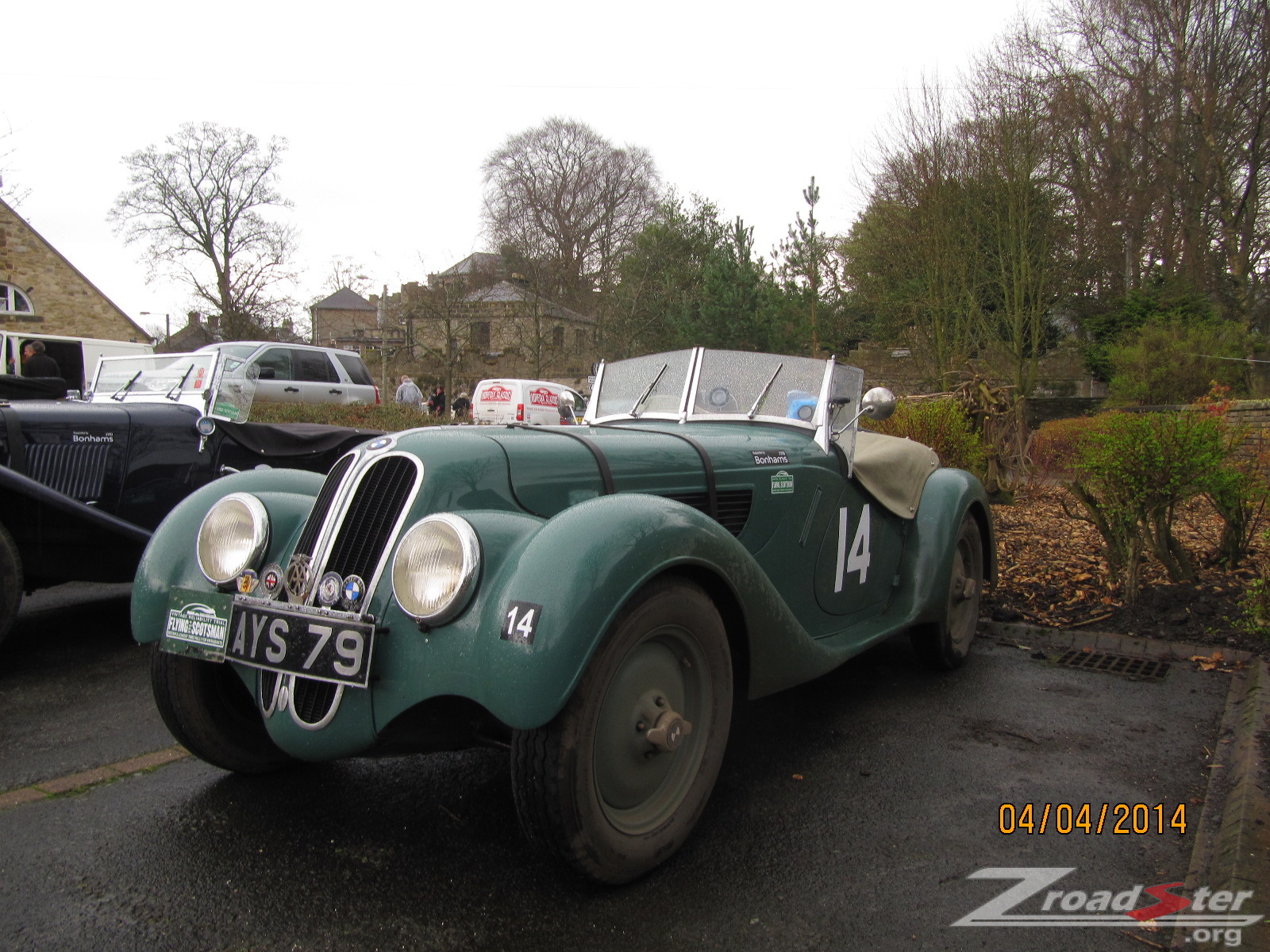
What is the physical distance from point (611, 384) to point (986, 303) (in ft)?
56.4

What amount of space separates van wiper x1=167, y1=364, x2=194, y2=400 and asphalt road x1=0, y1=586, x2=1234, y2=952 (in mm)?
2770

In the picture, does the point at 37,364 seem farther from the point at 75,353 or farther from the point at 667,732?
the point at 667,732

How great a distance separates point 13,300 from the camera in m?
27.3

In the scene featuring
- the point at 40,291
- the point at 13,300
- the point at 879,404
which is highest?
the point at 40,291

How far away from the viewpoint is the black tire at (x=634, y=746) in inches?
86.4

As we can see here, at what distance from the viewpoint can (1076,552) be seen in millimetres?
6828

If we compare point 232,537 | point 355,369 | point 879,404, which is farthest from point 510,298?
point 232,537

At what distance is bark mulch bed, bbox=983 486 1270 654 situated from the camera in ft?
16.4

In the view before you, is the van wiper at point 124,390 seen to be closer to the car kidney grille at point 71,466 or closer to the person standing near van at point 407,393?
the car kidney grille at point 71,466

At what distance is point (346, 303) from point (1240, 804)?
2555 inches

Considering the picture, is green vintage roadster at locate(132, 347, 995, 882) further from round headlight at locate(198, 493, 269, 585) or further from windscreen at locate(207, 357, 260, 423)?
windscreen at locate(207, 357, 260, 423)

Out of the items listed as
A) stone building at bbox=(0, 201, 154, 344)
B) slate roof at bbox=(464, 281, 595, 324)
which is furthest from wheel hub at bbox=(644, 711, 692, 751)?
slate roof at bbox=(464, 281, 595, 324)

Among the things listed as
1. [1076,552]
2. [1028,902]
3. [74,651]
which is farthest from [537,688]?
[1076,552]

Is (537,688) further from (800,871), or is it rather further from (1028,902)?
(1028,902)
